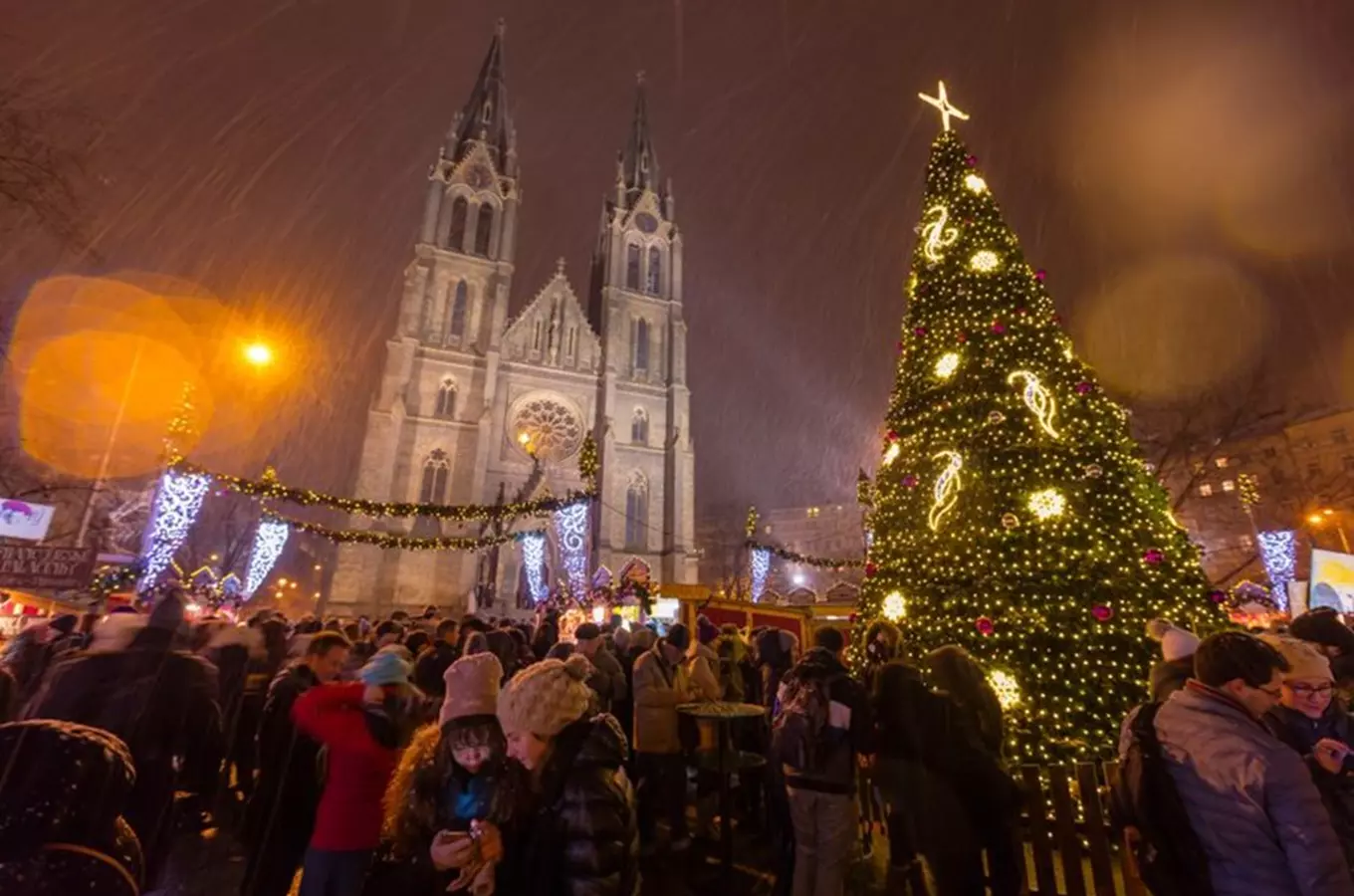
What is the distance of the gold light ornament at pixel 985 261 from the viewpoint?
7.16m

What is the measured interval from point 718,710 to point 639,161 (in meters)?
46.6

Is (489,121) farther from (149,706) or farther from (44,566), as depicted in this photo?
(149,706)

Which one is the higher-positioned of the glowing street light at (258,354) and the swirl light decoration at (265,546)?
the glowing street light at (258,354)

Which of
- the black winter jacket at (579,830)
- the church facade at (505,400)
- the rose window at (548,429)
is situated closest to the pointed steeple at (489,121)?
the church facade at (505,400)

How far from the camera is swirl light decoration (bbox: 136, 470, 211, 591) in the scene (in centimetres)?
1093

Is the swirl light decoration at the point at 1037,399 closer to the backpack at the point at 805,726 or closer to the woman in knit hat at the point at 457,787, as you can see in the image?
the backpack at the point at 805,726

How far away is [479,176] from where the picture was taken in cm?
3591

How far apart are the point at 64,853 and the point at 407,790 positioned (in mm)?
963

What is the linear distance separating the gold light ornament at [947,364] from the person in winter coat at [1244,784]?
508 cm

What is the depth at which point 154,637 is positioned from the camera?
354cm

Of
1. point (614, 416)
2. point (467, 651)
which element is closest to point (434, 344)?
point (614, 416)

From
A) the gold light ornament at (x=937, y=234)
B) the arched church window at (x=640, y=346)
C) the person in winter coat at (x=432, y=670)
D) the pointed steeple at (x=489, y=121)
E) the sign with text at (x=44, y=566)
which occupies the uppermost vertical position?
the pointed steeple at (x=489, y=121)

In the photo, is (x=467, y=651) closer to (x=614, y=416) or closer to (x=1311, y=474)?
(x=614, y=416)

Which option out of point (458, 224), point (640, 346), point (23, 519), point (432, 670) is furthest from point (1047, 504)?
point (458, 224)
